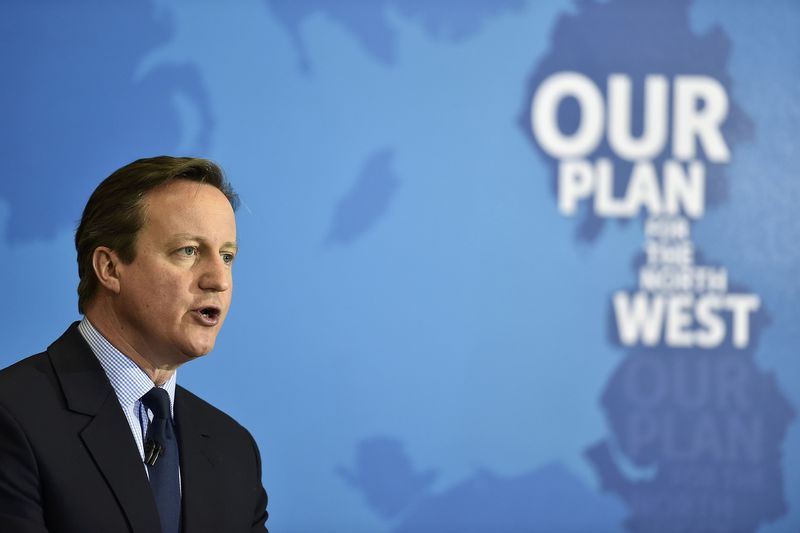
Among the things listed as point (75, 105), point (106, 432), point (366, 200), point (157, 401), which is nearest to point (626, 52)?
point (366, 200)

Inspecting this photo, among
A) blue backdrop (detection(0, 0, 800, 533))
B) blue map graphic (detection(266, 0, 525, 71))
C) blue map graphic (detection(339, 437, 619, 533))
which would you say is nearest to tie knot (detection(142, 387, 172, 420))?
blue backdrop (detection(0, 0, 800, 533))

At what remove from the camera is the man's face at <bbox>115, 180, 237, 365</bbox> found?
1491 millimetres

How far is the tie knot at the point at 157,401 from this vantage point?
4.93ft

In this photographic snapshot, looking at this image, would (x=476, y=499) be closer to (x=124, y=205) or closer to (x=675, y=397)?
(x=675, y=397)

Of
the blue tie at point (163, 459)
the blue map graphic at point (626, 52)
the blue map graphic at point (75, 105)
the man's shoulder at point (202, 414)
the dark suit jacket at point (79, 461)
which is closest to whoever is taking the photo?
the dark suit jacket at point (79, 461)

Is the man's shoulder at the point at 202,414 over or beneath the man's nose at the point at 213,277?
beneath

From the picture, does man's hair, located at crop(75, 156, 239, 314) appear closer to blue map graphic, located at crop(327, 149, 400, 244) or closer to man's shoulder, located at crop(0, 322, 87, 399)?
man's shoulder, located at crop(0, 322, 87, 399)

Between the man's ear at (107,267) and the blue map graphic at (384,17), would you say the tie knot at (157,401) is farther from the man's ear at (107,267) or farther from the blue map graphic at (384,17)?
the blue map graphic at (384,17)

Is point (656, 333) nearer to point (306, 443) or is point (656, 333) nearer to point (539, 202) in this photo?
point (539, 202)

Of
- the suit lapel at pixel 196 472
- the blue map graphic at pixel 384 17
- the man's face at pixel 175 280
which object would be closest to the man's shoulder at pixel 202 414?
the suit lapel at pixel 196 472

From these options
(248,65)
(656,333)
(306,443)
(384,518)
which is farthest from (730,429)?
(248,65)

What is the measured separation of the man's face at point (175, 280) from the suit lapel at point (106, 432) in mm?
84

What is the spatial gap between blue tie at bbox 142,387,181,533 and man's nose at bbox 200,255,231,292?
0.58 feet

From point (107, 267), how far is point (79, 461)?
1.04 ft
